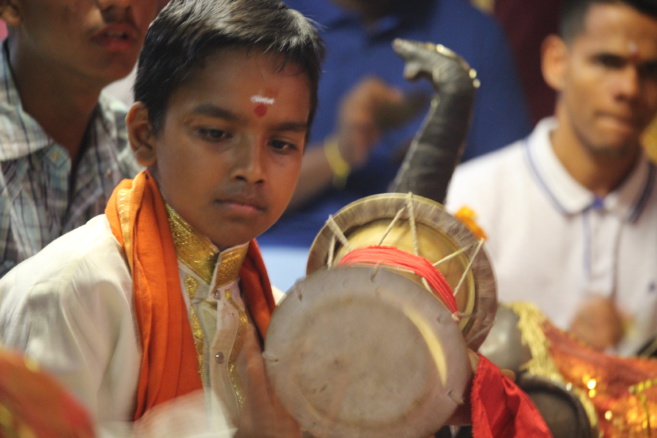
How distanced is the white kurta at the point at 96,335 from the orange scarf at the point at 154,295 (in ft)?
0.07

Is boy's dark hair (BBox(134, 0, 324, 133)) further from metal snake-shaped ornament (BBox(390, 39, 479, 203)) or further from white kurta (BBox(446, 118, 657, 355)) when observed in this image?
white kurta (BBox(446, 118, 657, 355))

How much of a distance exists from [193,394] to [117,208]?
1.39ft

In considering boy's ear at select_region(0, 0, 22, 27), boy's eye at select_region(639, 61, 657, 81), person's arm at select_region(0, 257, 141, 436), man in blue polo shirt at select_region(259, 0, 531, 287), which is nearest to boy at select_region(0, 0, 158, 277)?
boy's ear at select_region(0, 0, 22, 27)

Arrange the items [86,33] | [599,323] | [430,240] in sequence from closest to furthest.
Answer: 1. [430,240]
2. [86,33]
3. [599,323]

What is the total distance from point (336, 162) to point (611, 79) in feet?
4.48

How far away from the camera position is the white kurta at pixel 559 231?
13.2 ft

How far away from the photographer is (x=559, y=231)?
4.12 m

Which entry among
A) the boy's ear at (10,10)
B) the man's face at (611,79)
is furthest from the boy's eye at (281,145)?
the man's face at (611,79)

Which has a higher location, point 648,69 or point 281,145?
point 281,145

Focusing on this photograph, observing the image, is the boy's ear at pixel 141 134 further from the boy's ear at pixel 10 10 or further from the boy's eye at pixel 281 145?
the boy's ear at pixel 10 10

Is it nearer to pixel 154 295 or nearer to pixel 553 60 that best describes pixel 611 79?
pixel 553 60

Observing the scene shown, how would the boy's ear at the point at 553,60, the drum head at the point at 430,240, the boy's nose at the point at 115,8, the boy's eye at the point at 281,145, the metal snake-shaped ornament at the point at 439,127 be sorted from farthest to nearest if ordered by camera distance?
the boy's ear at the point at 553,60 → the metal snake-shaped ornament at the point at 439,127 → the boy's nose at the point at 115,8 → the drum head at the point at 430,240 → the boy's eye at the point at 281,145

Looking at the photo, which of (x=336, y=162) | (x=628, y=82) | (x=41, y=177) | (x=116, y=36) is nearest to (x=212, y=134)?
(x=116, y=36)

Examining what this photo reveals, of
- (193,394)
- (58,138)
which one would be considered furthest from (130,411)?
(58,138)
